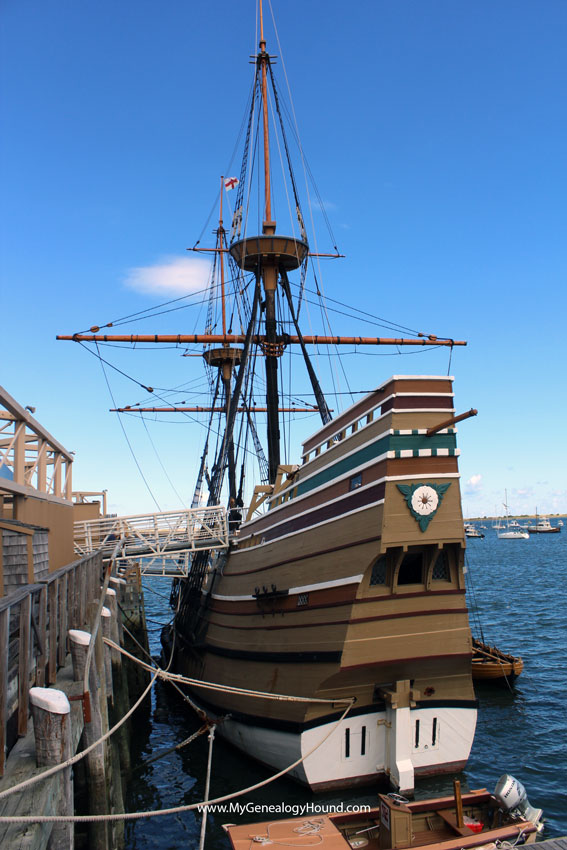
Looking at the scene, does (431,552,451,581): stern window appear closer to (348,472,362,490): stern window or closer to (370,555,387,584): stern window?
(370,555,387,584): stern window

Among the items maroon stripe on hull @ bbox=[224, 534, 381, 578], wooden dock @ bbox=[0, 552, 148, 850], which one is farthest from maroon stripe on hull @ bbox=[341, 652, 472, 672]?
wooden dock @ bbox=[0, 552, 148, 850]

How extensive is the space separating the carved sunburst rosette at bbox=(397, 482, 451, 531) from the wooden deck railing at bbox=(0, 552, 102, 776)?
5.17 metres

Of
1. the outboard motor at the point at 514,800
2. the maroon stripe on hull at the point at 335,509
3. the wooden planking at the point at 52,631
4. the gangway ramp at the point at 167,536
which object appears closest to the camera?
the wooden planking at the point at 52,631

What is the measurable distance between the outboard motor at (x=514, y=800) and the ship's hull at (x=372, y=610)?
226cm

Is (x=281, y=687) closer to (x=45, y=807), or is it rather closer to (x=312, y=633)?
(x=312, y=633)

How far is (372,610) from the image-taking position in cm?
1115

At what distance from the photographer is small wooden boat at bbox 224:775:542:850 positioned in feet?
28.3

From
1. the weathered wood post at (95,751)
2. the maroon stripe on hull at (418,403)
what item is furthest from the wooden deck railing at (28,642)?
the maroon stripe on hull at (418,403)

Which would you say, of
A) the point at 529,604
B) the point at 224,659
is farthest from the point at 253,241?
the point at 529,604

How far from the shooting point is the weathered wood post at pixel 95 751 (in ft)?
23.3

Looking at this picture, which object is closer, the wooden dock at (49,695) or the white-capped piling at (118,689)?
the wooden dock at (49,695)

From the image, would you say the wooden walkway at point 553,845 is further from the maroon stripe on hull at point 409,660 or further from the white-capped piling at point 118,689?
the white-capped piling at point 118,689

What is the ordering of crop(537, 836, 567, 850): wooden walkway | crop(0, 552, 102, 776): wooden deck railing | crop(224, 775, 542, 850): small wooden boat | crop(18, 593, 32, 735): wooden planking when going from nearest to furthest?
1. crop(0, 552, 102, 776): wooden deck railing
2. crop(18, 593, 32, 735): wooden planking
3. crop(537, 836, 567, 850): wooden walkway
4. crop(224, 775, 542, 850): small wooden boat

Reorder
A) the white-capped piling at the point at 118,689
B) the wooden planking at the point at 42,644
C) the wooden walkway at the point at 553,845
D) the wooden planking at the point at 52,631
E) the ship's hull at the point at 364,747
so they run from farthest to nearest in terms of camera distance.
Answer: the white-capped piling at the point at 118,689, the ship's hull at the point at 364,747, the wooden walkway at the point at 553,845, the wooden planking at the point at 52,631, the wooden planking at the point at 42,644
